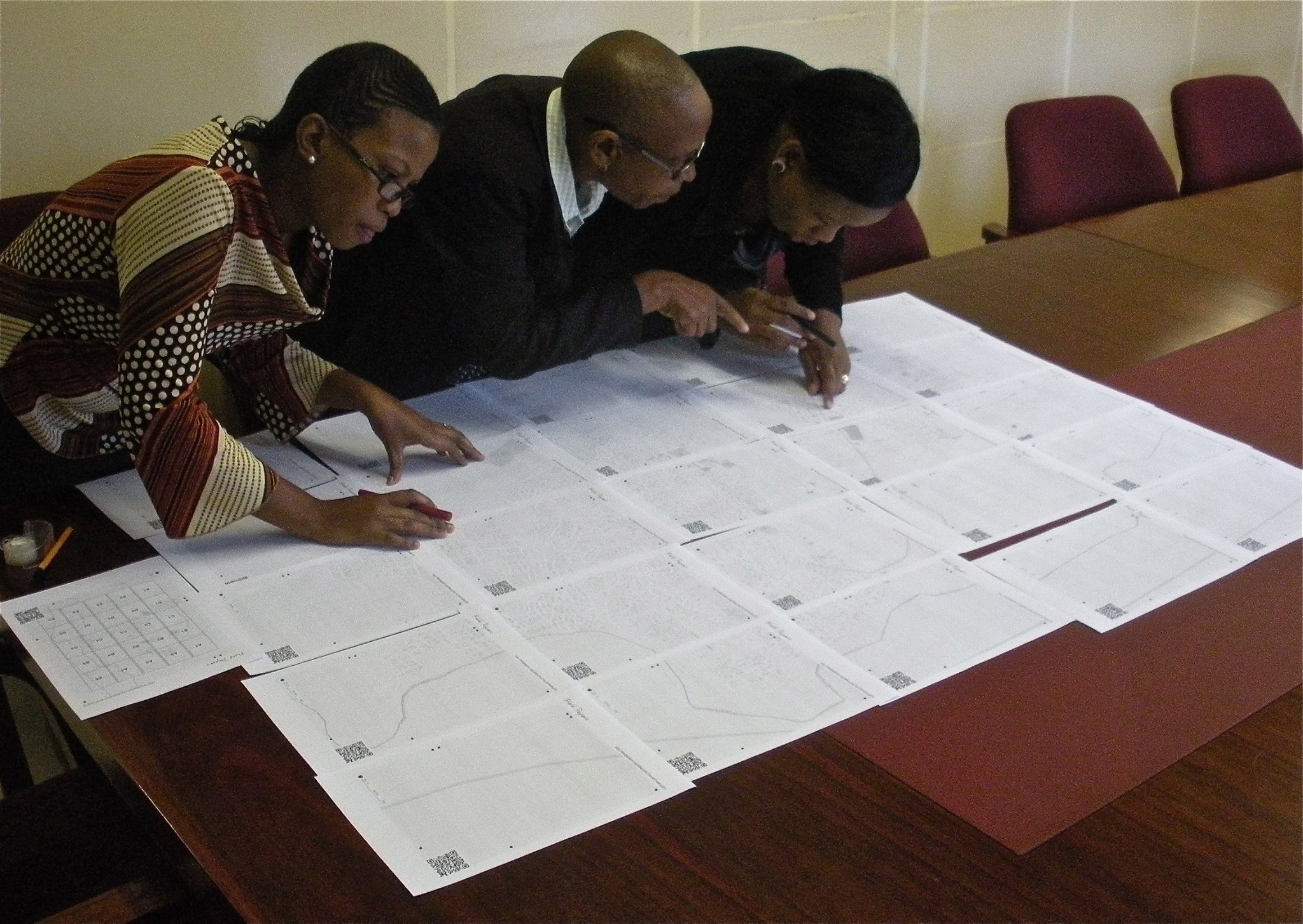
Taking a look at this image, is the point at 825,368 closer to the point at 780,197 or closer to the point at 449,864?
the point at 780,197

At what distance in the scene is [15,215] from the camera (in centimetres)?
178

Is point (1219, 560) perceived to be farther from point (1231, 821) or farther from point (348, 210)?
point (348, 210)

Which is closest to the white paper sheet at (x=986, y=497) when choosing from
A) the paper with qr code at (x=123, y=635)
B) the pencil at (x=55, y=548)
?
the paper with qr code at (x=123, y=635)

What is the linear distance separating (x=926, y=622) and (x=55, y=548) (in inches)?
34.1

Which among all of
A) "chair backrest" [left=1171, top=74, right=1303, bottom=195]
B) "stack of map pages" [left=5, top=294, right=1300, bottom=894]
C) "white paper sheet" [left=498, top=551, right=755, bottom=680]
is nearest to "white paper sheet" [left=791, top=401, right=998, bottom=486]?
"stack of map pages" [left=5, top=294, right=1300, bottom=894]

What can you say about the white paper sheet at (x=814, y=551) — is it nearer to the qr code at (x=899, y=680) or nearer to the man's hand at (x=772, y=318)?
the qr code at (x=899, y=680)

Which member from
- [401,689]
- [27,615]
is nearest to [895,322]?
[401,689]

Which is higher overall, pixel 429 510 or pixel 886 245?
pixel 429 510

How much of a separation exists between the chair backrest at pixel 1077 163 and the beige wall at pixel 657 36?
503 millimetres

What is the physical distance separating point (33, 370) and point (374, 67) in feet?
1.62

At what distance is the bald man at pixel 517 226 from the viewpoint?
159 centimetres

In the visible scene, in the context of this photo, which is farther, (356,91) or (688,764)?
(356,91)

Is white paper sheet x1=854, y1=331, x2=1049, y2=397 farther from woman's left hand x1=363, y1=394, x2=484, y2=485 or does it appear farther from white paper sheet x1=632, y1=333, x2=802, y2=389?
woman's left hand x1=363, y1=394, x2=484, y2=485

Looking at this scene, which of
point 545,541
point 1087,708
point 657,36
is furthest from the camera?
point 657,36
